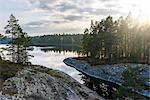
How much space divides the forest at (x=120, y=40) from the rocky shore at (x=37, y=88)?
47.4m

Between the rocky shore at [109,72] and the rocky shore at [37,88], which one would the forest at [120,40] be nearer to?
the rocky shore at [109,72]

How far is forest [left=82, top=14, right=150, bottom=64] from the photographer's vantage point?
90125 millimetres

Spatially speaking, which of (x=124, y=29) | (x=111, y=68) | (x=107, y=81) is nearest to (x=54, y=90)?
(x=107, y=81)

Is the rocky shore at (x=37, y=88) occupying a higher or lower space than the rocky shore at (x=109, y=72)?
higher

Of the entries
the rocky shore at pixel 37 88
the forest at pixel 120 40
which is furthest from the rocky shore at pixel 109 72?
the rocky shore at pixel 37 88

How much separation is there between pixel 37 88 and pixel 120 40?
62.0 m

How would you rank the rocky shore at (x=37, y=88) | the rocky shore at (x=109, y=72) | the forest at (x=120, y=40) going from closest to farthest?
the rocky shore at (x=37, y=88), the rocky shore at (x=109, y=72), the forest at (x=120, y=40)

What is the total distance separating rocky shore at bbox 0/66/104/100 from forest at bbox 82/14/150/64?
47.4 m

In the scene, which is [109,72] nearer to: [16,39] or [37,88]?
[16,39]

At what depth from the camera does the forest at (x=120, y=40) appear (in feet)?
296

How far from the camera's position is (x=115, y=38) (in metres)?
90.4

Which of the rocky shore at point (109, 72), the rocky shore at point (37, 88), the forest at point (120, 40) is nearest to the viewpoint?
the rocky shore at point (37, 88)

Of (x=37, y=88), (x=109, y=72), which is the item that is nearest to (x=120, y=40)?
(x=109, y=72)

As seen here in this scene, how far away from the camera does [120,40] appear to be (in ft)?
308
